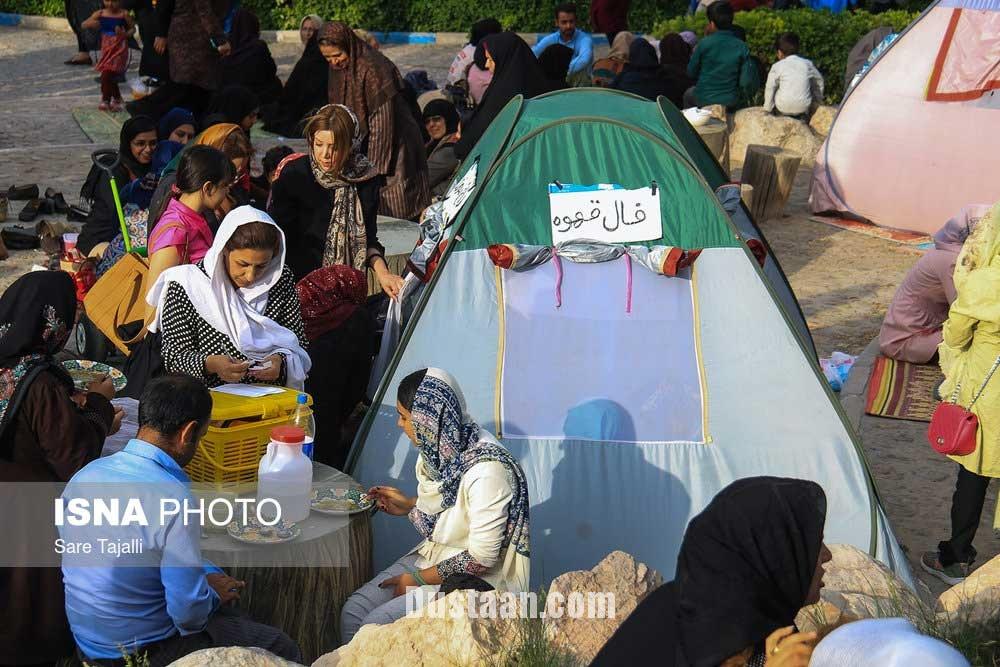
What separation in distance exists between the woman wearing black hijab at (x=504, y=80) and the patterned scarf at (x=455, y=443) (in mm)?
5695

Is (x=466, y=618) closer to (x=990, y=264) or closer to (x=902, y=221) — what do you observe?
(x=990, y=264)

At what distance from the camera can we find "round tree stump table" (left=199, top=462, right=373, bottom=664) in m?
3.85

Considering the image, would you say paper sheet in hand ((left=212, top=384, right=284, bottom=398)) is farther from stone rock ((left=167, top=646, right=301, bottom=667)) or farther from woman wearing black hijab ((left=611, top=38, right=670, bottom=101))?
woman wearing black hijab ((left=611, top=38, right=670, bottom=101))

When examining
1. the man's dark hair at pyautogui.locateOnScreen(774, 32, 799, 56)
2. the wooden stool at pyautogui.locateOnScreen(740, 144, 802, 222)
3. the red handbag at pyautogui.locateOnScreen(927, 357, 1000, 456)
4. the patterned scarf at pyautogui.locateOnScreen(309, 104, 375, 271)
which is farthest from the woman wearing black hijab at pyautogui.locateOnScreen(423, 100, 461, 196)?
the red handbag at pyautogui.locateOnScreen(927, 357, 1000, 456)

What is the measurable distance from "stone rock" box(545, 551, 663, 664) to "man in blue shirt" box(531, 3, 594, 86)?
9361mm

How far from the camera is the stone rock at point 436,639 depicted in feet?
10.9

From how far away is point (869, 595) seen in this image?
12.7ft

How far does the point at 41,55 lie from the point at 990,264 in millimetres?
14556

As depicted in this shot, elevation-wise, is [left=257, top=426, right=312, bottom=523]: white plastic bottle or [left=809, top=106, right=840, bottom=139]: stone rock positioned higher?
[left=257, top=426, right=312, bottom=523]: white plastic bottle

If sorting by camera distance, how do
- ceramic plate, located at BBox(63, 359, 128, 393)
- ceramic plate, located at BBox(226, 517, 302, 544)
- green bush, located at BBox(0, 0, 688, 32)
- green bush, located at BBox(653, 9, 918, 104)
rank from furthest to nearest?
green bush, located at BBox(0, 0, 688, 32) → green bush, located at BBox(653, 9, 918, 104) → ceramic plate, located at BBox(63, 359, 128, 393) → ceramic plate, located at BBox(226, 517, 302, 544)

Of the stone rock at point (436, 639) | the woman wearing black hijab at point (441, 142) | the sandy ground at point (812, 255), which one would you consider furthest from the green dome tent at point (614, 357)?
the woman wearing black hijab at point (441, 142)

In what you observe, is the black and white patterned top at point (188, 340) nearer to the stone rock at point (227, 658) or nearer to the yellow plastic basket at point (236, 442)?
the yellow plastic basket at point (236, 442)

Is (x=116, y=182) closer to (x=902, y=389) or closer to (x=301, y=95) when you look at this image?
(x=902, y=389)

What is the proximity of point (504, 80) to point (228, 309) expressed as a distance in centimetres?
544
